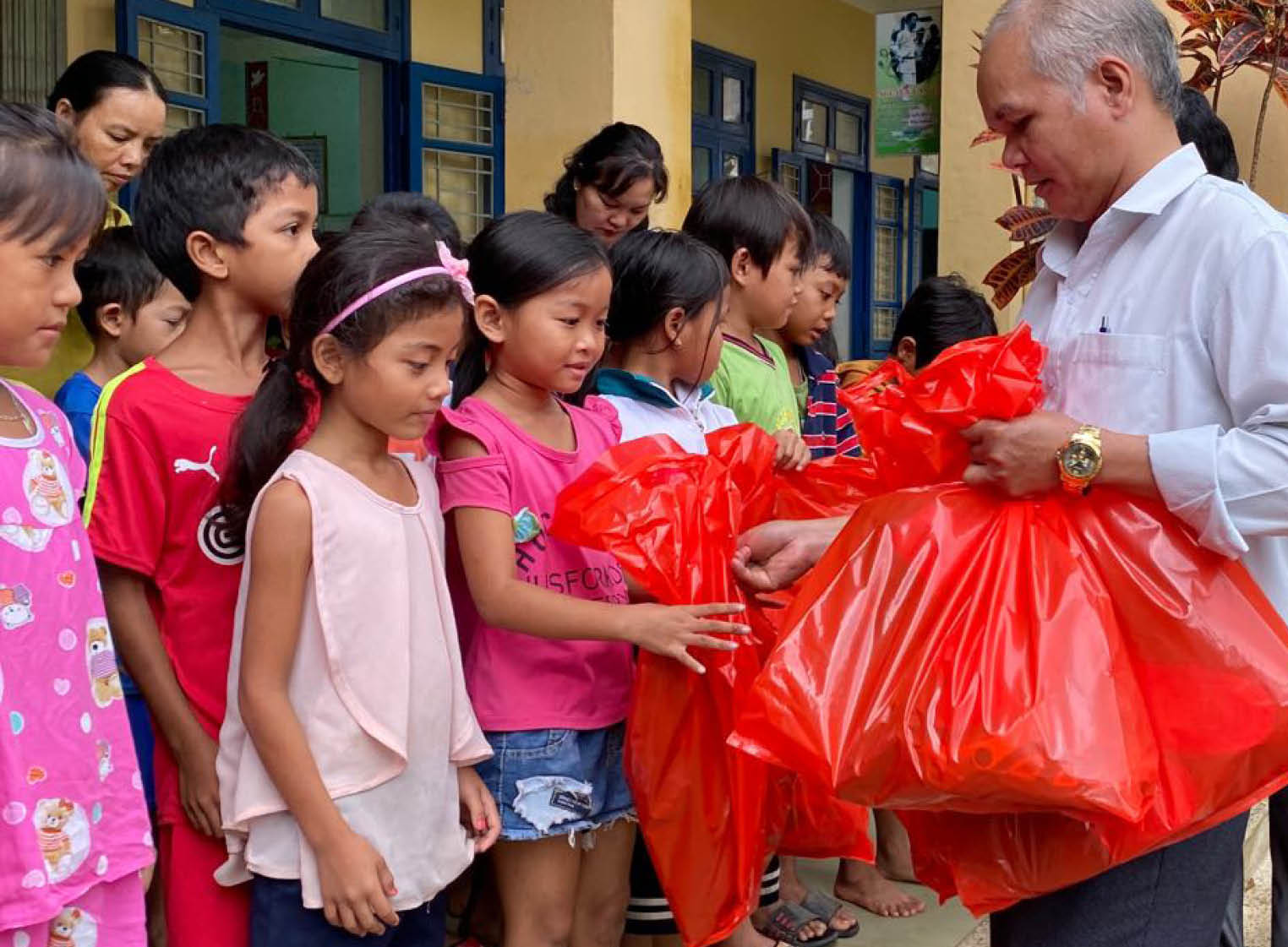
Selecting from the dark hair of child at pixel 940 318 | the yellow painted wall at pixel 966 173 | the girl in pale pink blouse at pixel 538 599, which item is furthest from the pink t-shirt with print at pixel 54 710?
the yellow painted wall at pixel 966 173

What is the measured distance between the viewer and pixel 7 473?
5.57 feet

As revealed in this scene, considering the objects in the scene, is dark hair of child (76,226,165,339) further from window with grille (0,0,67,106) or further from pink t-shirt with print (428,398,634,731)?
window with grille (0,0,67,106)

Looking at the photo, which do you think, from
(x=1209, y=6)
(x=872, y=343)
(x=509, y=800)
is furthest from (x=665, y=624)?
(x=872, y=343)

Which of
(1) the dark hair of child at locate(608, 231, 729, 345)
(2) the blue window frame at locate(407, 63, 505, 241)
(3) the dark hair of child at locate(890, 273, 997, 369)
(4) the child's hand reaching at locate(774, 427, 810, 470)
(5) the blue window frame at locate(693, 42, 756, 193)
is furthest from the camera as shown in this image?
(5) the blue window frame at locate(693, 42, 756, 193)

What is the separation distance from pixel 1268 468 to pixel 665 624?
87 centimetres

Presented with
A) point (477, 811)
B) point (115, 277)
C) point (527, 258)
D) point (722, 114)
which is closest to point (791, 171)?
point (722, 114)

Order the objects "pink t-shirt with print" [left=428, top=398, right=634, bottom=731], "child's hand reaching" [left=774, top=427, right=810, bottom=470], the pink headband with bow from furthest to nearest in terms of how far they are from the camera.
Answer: "child's hand reaching" [left=774, top=427, right=810, bottom=470]
"pink t-shirt with print" [left=428, top=398, right=634, bottom=731]
the pink headband with bow

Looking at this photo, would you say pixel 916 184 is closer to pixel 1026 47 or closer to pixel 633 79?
pixel 633 79

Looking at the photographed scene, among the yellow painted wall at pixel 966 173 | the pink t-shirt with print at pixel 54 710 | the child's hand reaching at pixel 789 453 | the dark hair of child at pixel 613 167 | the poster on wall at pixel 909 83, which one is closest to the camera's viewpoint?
the pink t-shirt with print at pixel 54 710

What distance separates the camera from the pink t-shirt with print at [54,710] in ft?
5.42

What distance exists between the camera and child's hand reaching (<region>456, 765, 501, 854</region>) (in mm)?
2184

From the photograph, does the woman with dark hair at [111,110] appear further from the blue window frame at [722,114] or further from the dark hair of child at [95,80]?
the blue window frame at [722,114]

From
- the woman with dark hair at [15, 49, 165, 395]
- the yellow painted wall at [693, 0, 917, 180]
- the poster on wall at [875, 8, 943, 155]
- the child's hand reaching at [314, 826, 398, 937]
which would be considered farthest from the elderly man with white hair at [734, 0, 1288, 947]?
the yellow painted wall at [693, 0, 917, 180]

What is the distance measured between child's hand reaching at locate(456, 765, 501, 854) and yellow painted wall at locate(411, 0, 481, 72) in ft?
17.3
